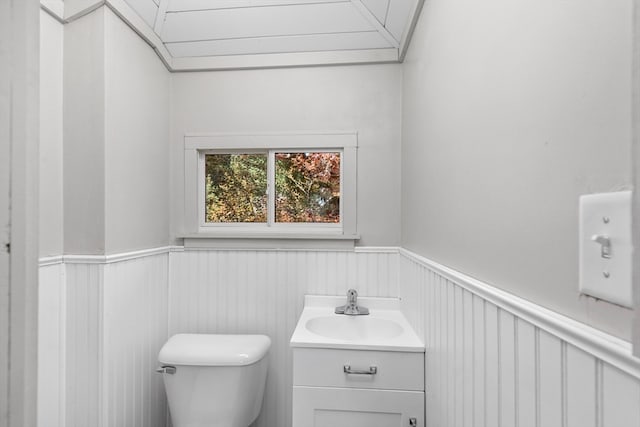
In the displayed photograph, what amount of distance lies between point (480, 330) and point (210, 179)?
1.63 m

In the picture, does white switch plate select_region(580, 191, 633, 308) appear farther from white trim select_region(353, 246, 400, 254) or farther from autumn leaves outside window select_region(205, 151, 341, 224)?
autumn leaves outside window select_region(205, 151, 341, 224)

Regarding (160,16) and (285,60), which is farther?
(285,60)

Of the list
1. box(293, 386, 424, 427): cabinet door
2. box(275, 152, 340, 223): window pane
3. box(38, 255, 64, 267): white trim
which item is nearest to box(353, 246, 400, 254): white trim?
box(275, 152, 340, 223): window pane

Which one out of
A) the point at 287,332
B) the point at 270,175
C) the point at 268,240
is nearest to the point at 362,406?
the point at 287,332

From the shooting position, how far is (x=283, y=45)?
5.64 feet

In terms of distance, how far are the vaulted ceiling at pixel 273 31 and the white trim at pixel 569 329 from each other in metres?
1.21

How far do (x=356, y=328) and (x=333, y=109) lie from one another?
1139 millimetres

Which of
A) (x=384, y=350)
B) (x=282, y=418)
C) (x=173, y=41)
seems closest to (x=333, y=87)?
(x=173, y=41)

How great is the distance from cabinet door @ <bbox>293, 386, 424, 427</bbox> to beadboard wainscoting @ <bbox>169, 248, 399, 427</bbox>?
1.83 feet

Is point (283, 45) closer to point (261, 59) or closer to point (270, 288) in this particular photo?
point (261, 59)

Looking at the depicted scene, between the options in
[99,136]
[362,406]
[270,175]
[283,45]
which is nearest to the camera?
[362,406]

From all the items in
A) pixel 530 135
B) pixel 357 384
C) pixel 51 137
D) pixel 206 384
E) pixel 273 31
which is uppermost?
pixel 273 31

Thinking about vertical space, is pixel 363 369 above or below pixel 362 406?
above

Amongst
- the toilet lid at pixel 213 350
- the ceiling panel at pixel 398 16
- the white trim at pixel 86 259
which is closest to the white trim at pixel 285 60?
the ceiling panel at pixel 398 16
